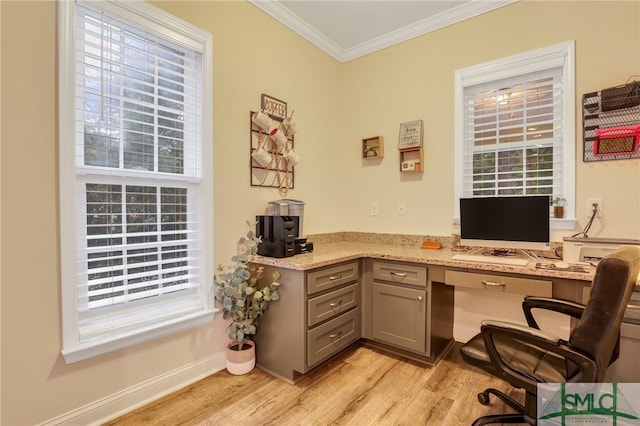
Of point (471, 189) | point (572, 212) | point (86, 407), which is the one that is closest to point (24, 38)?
point (86, 407)

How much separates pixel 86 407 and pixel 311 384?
1265 millimetres

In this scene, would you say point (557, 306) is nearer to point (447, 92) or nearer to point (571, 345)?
point (571, 345)

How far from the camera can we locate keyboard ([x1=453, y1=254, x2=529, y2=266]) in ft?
6.57

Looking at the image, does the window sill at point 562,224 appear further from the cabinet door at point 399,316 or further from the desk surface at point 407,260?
the cabinet door at point 399,316

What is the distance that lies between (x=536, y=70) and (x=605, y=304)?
76.3 inches

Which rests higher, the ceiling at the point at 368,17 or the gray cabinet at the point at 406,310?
the ceiling at the point at 368,17

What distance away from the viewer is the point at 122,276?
181cm

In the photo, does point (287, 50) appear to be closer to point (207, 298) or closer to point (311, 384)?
point (207, 298)

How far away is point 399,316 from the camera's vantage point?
2393mm

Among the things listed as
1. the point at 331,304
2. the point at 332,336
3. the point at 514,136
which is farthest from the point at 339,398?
the point at 514,136

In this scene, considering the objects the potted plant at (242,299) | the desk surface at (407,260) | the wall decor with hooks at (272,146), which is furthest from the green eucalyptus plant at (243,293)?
the wall decor with hooks at (272,146)

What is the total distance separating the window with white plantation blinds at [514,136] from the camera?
2.34 metres

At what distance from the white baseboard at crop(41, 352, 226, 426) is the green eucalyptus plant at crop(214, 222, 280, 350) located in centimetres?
23

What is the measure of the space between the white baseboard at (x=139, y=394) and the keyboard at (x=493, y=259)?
6.20 ft
